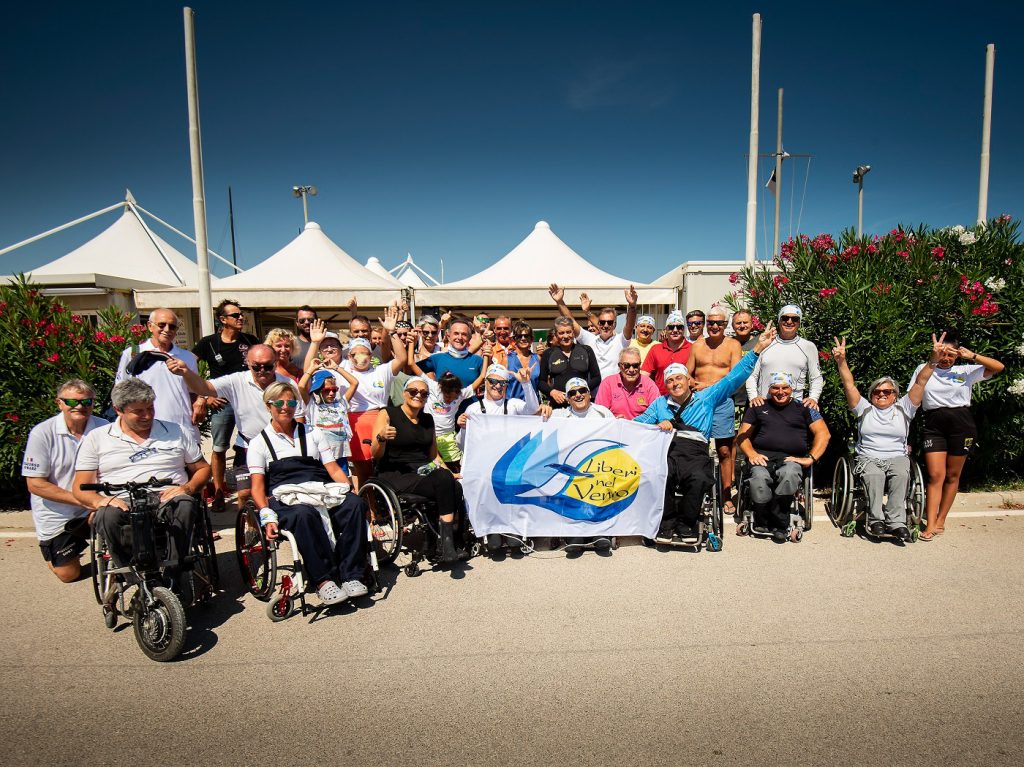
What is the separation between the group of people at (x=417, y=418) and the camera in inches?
149

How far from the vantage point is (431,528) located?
14.6ft

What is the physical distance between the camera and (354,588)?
12.2ft

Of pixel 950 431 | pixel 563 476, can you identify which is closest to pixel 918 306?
pixel 950 431

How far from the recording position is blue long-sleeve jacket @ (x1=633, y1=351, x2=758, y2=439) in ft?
16.7

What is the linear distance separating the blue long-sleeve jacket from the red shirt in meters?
0.62

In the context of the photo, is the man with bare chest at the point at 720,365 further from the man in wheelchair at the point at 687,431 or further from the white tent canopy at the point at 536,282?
the white tent canopy at the point at 536,282

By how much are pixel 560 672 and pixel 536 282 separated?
44.0 ft

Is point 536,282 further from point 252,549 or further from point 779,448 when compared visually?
point 252,549

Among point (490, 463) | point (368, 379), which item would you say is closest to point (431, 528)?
point (490, 463)

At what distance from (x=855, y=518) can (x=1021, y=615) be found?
1.47 metres

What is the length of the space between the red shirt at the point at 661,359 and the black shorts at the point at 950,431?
2.24 m

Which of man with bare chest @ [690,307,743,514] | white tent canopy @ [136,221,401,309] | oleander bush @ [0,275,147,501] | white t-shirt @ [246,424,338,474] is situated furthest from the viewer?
white tent canopy @ [136,221,401,309]

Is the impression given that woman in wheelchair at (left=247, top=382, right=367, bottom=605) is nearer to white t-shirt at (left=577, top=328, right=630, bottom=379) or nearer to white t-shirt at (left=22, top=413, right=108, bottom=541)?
white t-shirt at (left=22, top=413, right=108, bottom=541)

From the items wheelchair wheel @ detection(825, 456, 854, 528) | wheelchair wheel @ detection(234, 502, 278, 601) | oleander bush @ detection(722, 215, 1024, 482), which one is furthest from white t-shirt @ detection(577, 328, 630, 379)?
wheelchair wheel @ detection(234, 502, 278, 601)
